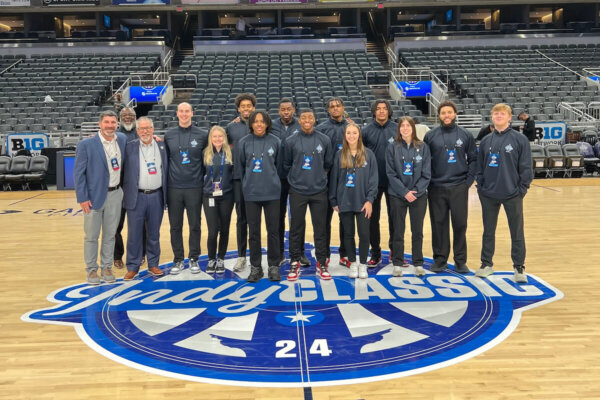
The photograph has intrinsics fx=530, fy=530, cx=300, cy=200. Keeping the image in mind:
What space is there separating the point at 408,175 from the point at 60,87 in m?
16.2

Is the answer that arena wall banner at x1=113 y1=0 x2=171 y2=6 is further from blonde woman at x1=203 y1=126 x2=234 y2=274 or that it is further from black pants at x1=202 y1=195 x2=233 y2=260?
black pants at x1=202 y1=195 x2=233 y2=260

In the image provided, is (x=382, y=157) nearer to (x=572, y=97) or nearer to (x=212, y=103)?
(x=212, y=103)

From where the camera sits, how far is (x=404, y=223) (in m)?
4.80

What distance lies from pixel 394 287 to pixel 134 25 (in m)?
30.2

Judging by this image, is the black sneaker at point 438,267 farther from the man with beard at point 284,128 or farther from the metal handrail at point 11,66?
the metal handrail at point 11,66

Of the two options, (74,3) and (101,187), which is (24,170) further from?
(74,3)

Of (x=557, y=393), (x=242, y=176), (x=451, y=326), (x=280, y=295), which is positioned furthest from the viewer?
(x=242, y=176)

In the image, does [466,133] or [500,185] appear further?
[466,133]

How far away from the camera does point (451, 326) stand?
3596mm

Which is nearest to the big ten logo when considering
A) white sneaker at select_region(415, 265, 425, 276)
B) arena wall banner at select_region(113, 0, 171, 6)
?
white sneaker at select_region(415, 265, 425, 276)

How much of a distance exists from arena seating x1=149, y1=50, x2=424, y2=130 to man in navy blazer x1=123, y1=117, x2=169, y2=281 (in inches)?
338

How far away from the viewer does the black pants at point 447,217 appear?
4.79 meters

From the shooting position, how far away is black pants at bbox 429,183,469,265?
4.79 m

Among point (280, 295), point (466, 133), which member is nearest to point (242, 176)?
point (280, 295)
